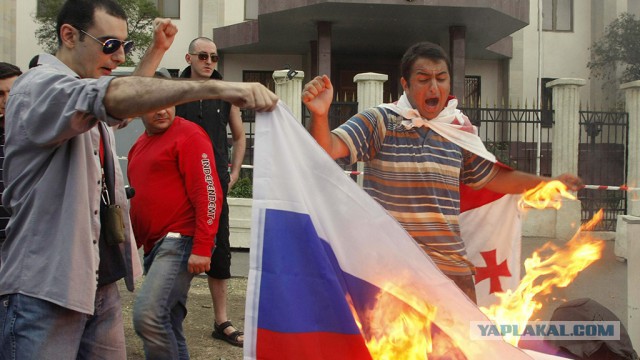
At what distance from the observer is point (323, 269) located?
2871 mm

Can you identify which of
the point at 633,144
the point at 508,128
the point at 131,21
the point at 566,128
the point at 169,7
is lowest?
the point at 633,144

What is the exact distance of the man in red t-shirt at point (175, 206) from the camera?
4.24 meters

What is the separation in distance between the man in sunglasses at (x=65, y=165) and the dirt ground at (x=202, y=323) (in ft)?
8.89

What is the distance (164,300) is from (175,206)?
564 millimetres

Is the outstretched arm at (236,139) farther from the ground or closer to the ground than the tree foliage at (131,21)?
closer to the ground

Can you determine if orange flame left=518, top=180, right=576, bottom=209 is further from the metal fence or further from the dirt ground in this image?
the metal fence

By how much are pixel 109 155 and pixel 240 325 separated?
3434 mm

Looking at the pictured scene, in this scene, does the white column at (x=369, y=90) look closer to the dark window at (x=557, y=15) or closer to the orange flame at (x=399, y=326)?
the orange flame at (x=399, y=326)

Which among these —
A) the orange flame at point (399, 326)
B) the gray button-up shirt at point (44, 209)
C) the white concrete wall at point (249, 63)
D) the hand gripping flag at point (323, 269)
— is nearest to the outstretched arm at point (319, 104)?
the hand gripping flag at point (323, 269)

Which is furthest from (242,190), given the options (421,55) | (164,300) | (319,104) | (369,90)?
(319,104)

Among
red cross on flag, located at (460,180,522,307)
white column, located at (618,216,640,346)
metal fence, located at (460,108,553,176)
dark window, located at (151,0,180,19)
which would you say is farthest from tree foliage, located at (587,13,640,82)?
red cross on flag, located at (460,180,522,307)

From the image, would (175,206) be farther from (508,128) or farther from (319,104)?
(508,128)

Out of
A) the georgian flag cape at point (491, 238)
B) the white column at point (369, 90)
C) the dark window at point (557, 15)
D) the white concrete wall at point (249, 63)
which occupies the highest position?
the dark window at point (557, 15)

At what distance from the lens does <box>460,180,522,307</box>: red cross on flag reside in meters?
4.31
